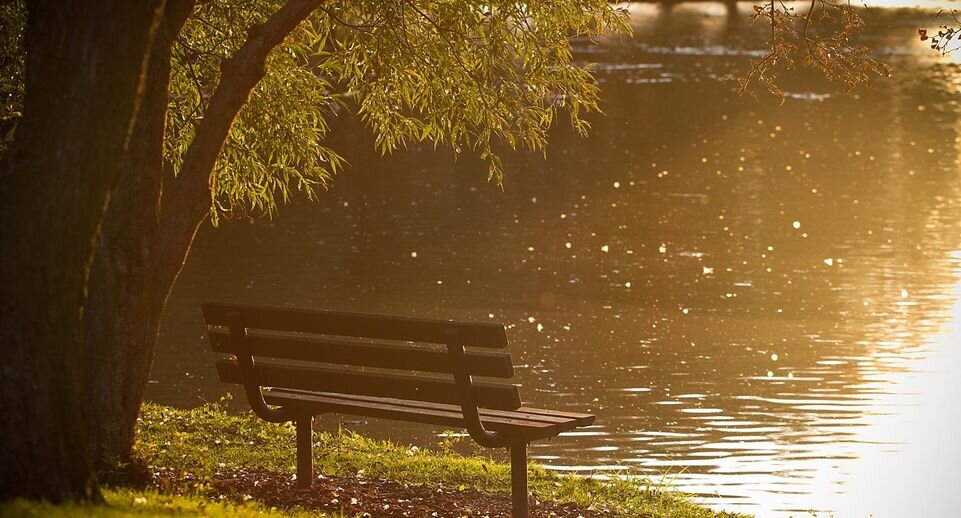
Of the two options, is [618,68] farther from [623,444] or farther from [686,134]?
[623,444]

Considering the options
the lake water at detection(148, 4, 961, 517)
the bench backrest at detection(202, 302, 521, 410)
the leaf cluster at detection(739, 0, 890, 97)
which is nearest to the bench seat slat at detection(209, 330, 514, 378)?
the bench backrest at detection(202, 302, 521, 410)

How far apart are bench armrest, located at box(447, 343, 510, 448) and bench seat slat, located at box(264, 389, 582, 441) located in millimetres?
73

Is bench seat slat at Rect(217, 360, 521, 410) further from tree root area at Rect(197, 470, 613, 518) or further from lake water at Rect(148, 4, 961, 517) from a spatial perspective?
lake water at Rect(148, 4, 961, 517)

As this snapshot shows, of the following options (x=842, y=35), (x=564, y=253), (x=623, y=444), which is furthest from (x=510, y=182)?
(x=842, y=35)

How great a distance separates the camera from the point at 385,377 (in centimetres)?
921

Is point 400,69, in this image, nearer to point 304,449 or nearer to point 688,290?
point 304,449

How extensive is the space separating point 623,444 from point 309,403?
19.0 feet

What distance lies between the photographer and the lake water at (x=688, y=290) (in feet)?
48.0

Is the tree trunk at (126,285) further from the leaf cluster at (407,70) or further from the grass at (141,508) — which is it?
the leaf cluster at (407,70)

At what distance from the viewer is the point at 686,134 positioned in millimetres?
55875

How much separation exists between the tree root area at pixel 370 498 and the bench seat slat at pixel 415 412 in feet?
2.02

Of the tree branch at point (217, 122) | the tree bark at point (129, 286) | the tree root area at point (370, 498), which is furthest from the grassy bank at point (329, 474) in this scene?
the tree branch at point (217, 122)

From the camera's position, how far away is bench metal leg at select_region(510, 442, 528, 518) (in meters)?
9.02

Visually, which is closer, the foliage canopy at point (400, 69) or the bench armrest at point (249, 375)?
the bench armrest at point (249, 375)
